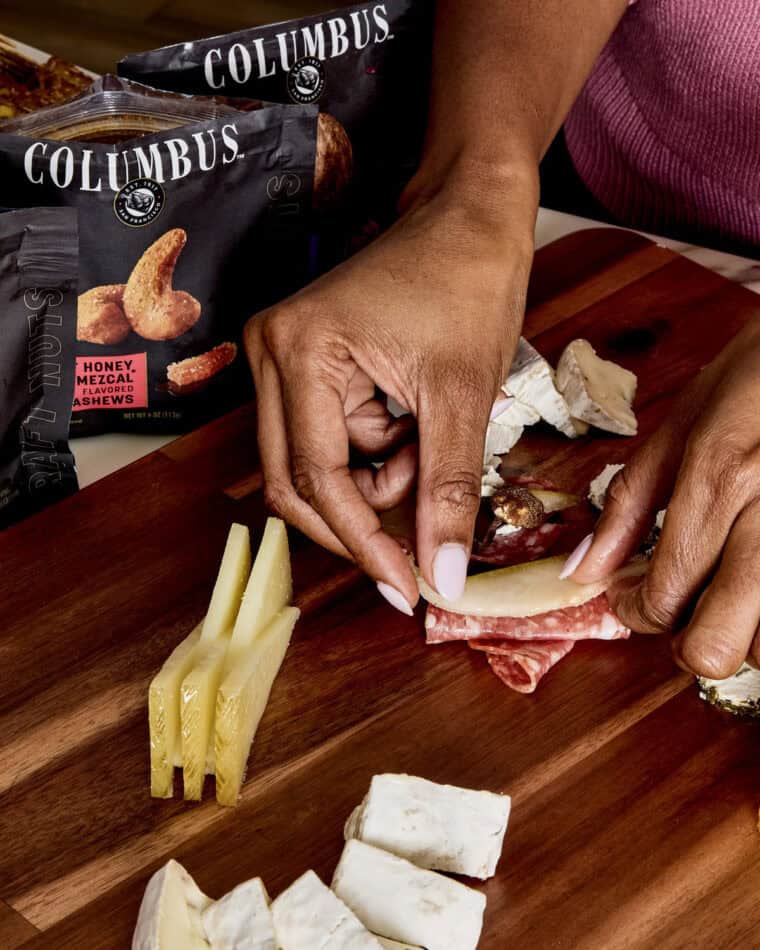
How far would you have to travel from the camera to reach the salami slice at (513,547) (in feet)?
5.19

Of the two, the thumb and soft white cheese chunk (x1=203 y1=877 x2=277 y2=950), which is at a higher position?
the thumb

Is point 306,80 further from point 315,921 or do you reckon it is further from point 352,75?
point 315,921

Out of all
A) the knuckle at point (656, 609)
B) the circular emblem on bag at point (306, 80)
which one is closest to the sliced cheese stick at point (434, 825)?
the knuckle at point (656, 609)

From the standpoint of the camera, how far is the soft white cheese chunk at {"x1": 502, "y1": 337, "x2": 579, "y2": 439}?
168cm

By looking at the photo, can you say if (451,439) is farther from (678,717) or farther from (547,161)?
(547,161)

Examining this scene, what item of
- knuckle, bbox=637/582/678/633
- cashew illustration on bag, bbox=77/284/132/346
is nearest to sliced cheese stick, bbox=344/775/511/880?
knuckle, bbox=637/582/678/633

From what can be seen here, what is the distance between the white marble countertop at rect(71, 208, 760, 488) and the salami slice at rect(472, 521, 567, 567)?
50 cm

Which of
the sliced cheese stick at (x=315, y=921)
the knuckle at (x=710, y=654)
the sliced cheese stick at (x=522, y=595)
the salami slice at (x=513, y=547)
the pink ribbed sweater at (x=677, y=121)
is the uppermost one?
the pink ribbed sweater at (x=677, y=121)

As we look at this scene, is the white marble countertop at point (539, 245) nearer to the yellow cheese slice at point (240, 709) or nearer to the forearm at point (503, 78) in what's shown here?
the forearm at point (503, 78)

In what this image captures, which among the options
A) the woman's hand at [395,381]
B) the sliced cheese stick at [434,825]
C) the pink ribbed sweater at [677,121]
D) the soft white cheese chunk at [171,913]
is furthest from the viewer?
the pink ribbed sweater at [677,121]

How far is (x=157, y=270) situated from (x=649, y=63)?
0.88m

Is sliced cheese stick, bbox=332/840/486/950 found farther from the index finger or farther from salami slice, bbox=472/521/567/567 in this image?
salami slice, bbox=472/521/567/567

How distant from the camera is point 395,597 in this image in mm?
1461

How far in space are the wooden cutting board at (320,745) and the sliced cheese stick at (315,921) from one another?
0.35 feet
